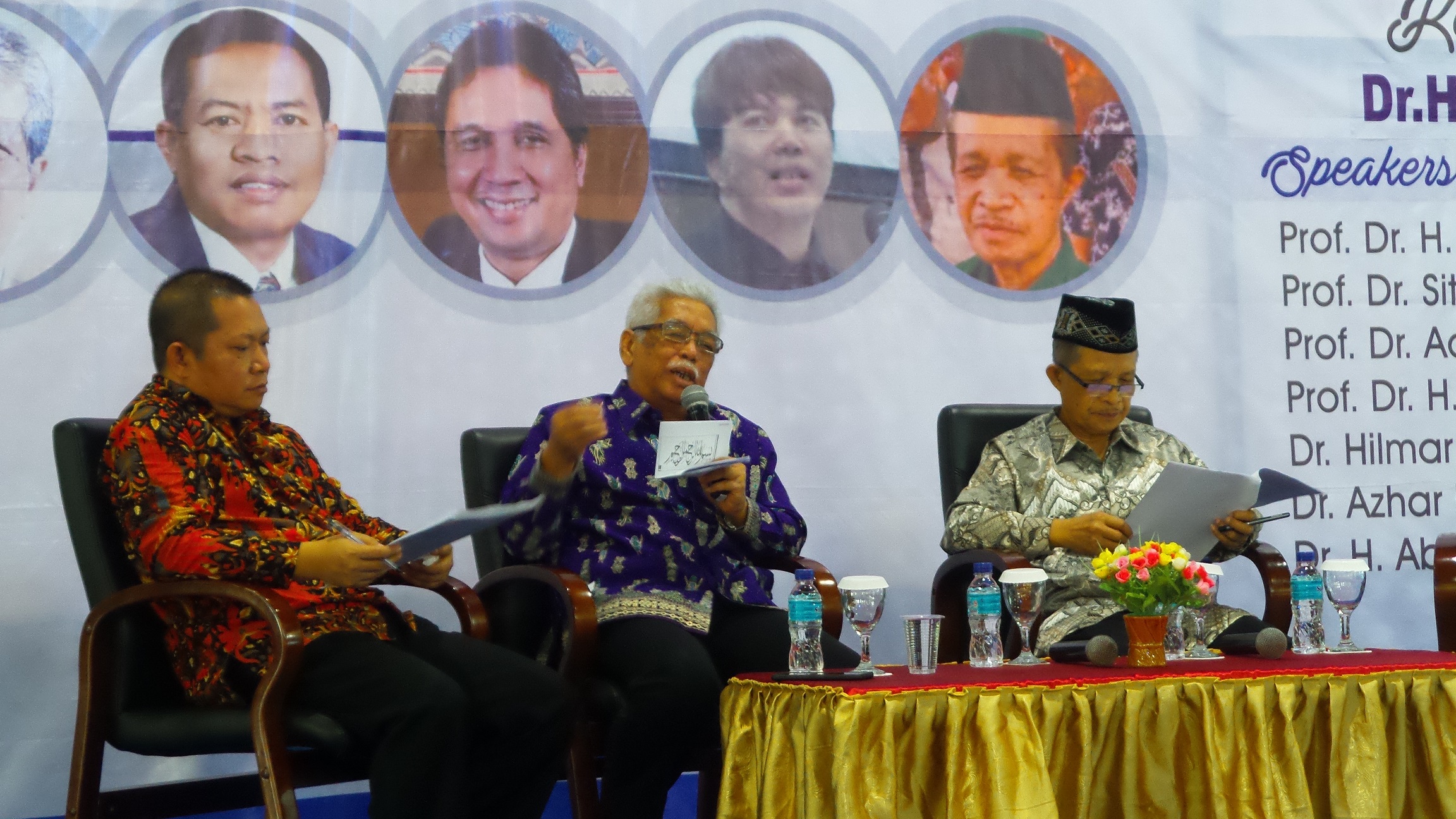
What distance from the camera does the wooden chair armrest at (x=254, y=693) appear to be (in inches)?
90.7

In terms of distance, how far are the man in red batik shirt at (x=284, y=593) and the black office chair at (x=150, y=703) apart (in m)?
0.05

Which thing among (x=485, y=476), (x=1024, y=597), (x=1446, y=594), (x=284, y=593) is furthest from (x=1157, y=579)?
(x=284, y=593)

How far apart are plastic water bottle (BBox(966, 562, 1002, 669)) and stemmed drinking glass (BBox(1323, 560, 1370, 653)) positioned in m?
0.72

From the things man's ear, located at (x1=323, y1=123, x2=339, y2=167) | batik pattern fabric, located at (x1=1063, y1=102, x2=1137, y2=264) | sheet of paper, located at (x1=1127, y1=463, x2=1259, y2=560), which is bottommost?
sheet of paper, located at (x1=1127, y1=463, x2=1259, y2=560)

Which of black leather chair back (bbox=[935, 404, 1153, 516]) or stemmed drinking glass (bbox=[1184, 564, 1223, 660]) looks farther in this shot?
black leather chair back (bbox=[935, 404, 1153, 516])

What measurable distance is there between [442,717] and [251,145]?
182 cm

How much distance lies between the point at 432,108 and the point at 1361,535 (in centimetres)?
288

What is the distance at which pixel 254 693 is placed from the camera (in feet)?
7.98

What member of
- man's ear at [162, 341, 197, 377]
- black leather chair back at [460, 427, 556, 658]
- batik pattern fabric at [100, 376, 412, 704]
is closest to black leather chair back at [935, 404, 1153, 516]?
black leather chair back at [460, 427, 556, 658]

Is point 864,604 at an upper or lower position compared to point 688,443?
lower

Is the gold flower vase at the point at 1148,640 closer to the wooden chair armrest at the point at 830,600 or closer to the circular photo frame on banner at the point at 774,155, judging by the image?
the wooden chair armrest at the point at 830,600

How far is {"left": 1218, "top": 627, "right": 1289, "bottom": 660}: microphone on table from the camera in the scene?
8.72 feet

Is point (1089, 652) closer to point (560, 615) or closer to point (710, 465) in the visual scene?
point (710, 465)

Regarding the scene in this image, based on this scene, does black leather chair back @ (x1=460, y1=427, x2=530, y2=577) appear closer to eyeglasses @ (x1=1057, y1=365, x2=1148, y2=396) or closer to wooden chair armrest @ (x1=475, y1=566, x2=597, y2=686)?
wooden chair armrest @ (x1=475, y1=566, x2=597, y2=686)
